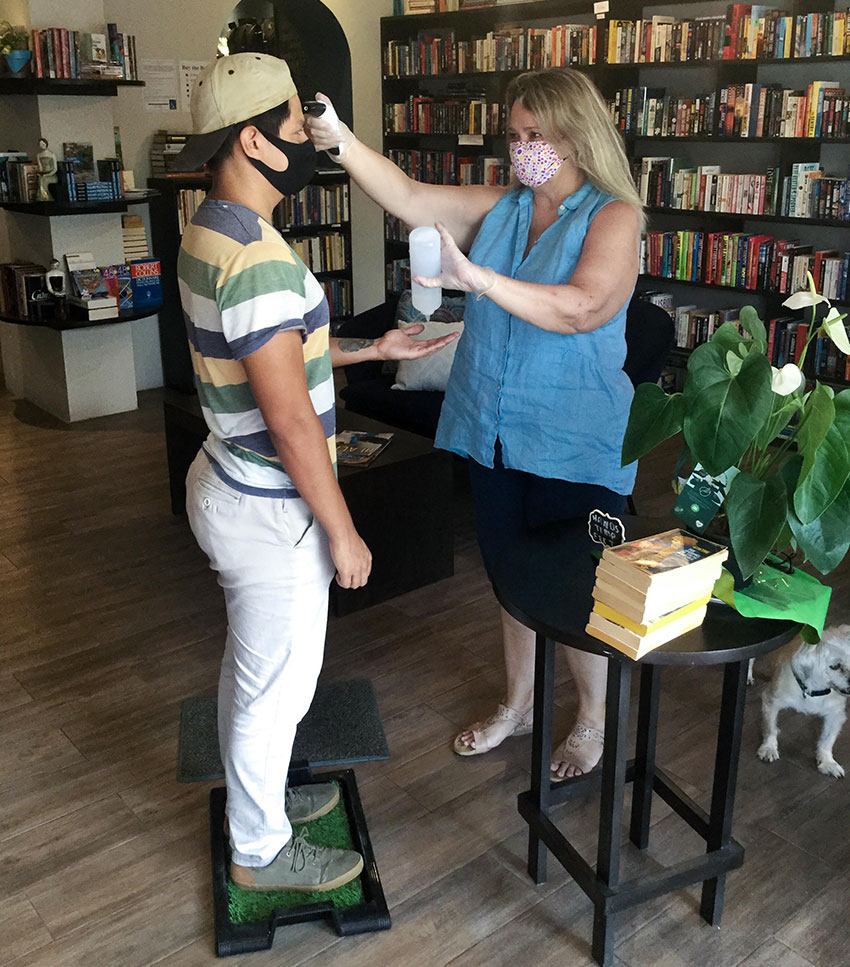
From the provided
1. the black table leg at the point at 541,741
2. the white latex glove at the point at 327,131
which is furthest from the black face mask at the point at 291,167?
the black table leg at the point at 541,741

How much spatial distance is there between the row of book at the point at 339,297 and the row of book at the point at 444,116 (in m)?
1.01

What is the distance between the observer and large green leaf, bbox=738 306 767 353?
1646 millimetres

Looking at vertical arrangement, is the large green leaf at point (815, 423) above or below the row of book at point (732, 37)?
below

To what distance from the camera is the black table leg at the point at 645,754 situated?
2061 millimetres

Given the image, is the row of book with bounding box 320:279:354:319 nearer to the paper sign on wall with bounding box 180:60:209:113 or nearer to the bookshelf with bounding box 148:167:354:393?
the bookshelf with bounding box 148:167:354:393

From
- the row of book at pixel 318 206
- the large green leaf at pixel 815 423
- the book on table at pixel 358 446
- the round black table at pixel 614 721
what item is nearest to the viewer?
the large green leaf at pixel 815 423

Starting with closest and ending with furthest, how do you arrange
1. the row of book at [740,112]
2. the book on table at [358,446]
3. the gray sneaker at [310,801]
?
the gray sneaker at [310,801] → the book on table at [358,446] → the row of book at [740,112]

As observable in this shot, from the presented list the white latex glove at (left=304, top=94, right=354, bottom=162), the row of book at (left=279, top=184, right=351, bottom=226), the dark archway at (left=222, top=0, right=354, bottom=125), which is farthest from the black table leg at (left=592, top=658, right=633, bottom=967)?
the dark archway at (left=222, top=0, right=354, bottom=125)

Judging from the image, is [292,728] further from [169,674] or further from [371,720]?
[169,674]

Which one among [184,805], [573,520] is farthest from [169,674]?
[573,520]

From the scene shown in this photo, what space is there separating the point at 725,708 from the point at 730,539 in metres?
0.39

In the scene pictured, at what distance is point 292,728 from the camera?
6.14ft

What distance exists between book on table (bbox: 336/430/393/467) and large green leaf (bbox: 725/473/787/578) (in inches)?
70.5

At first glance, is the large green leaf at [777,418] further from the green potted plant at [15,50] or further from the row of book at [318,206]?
the row of book at [318,206]
